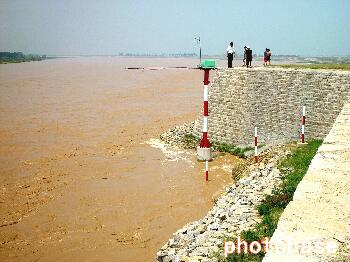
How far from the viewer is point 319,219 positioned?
4.71 m

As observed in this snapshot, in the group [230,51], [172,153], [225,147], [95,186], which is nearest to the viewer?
[95,186]

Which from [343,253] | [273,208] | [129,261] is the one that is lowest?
[129,261]

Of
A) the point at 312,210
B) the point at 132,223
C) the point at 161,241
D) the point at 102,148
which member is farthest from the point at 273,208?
the point at 102,148

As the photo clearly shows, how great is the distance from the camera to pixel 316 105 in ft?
48.0

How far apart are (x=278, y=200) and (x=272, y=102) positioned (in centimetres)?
879

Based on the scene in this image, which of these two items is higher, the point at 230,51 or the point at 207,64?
the point at 230,51

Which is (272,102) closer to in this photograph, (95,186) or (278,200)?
(95,186)

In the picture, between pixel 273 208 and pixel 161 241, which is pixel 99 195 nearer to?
pixel 161 241

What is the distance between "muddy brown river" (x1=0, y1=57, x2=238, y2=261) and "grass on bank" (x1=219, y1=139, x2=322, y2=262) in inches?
111

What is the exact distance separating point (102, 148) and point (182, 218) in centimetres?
890

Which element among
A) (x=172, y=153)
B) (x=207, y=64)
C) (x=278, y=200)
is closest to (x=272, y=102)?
(x=207, y=64)

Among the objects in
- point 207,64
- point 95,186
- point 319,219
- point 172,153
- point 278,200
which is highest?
point 207,64

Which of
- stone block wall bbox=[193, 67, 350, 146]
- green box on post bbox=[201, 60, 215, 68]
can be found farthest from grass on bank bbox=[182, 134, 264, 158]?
green box on post bbox=[201, 60, 215, 68]

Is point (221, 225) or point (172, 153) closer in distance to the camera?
point (221, 225)
